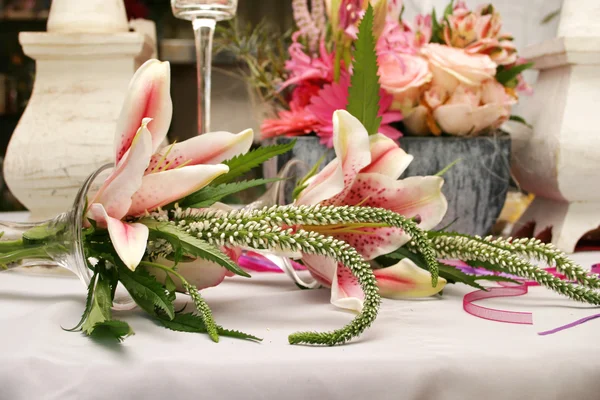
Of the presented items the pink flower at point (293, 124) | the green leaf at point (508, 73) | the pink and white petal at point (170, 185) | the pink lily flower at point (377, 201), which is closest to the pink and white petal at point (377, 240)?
the pink lily flower at point (377, 201)

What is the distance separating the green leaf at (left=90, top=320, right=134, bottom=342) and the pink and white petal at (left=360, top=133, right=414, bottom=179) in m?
0.20

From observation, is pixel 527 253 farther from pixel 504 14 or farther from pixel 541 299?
pixel 504 14

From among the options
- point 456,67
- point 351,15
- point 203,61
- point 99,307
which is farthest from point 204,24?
point 99,307

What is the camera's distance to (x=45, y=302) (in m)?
0.45

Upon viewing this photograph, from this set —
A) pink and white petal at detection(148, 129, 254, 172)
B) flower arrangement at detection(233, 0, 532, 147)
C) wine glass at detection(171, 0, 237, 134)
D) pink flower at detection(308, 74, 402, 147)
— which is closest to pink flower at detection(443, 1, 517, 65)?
flower arrangement at detection(233, 0, 532, 147)

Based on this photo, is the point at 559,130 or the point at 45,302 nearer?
the point at 45,302

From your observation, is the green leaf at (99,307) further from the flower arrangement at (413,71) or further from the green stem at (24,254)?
the flower arrangement at (413,71)

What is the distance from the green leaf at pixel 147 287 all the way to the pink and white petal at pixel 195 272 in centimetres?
2

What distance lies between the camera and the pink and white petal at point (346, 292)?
404mm

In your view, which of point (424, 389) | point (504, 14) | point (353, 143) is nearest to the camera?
point (424, 389)

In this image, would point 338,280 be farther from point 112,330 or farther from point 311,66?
point 311,66

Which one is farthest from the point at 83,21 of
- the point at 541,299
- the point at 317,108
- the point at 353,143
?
the point at 541,299

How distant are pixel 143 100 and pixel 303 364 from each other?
0.19 meters

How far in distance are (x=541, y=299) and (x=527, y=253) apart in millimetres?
46
